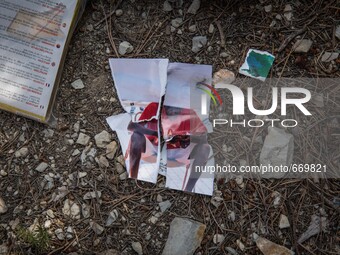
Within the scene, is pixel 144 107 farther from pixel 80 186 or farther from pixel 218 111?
pixel 80 186

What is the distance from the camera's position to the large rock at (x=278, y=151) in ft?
5.33

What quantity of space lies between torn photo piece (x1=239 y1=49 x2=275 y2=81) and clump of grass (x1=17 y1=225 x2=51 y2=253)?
1040 millimetres

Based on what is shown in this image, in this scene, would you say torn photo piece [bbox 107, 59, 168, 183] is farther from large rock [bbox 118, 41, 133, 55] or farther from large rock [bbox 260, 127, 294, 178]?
large rock [bbox 260, 127, 294, 178]

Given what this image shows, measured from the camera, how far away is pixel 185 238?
5.30ft

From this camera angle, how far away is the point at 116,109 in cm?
173

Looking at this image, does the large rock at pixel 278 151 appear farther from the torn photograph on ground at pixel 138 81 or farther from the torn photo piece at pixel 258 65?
the torn photograph on ground at pixel 138 81

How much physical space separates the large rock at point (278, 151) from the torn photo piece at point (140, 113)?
433 millimetres

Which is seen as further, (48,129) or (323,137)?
(48,129)

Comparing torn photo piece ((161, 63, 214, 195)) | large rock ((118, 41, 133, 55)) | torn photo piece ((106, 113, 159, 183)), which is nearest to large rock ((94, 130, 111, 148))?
torn photo piece ((106, 113, 159, 183))

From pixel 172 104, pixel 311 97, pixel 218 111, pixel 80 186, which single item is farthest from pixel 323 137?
pixel 80 186

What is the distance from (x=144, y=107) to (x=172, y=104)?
0.12 m

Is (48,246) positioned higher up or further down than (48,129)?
further down

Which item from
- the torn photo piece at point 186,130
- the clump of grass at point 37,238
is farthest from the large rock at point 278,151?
the clump of grass at point 37,238

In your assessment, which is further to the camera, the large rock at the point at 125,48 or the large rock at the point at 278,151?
the large rock at the point at 125,48
